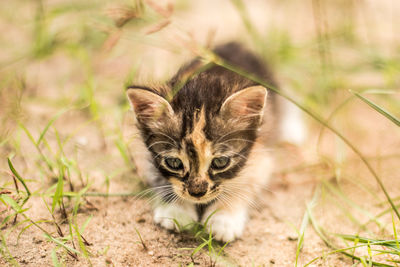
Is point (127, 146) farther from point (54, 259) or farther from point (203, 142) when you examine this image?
point (54, 259)

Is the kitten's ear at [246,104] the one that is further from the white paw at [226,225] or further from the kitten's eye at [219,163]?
the white paw at [226,225]

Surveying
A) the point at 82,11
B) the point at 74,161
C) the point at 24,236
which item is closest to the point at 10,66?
the point at 82,11

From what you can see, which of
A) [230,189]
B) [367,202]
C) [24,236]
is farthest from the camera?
[367,202]

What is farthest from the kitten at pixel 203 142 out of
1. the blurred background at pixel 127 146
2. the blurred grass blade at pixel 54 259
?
the blurred grass blade at pixel 54 259

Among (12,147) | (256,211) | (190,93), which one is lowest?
(256,211)

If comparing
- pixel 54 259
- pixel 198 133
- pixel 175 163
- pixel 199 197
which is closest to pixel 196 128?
pixel 198 133

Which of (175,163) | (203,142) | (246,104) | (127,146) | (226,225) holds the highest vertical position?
(246,104)

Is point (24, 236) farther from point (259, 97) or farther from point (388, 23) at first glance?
point (388, 23)

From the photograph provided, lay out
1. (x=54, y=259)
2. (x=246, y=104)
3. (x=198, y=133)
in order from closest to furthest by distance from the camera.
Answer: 1. (x=54, y=259)
2. (x=198, y=133)
3. (x=246, y=104)
